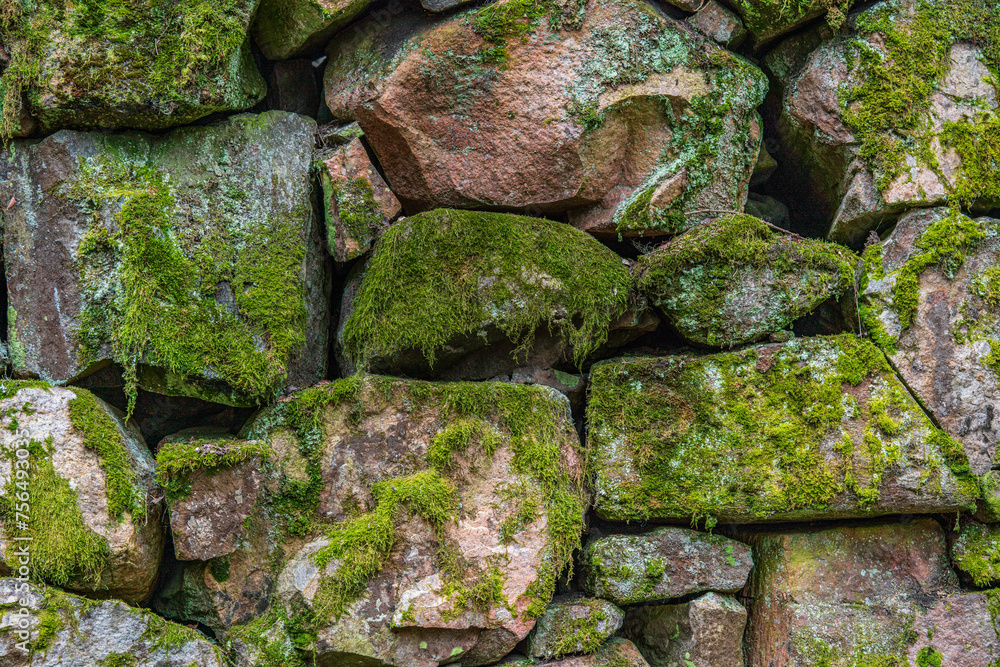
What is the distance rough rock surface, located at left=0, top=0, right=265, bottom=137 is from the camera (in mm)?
2545

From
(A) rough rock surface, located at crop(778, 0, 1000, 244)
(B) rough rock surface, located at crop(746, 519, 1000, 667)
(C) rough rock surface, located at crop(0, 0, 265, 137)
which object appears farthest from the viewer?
(A) rough rock surface, located at crop(778, 0, 1000, 244)

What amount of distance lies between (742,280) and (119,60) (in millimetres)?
2617

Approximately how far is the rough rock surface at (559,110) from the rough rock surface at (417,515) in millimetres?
906

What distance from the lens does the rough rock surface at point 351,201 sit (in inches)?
111

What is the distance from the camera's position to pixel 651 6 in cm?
303

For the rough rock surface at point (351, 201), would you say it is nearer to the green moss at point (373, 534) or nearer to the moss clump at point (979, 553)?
the green moss at point (373, 534)

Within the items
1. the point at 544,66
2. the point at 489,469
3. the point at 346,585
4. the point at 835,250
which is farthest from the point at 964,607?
the point at 544,66

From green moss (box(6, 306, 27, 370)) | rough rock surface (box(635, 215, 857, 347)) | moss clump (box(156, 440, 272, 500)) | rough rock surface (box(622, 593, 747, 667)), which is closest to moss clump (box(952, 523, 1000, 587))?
rough rock surface (box(622, 593, 747, 667))

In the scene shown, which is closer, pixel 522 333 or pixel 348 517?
pixel 348 517

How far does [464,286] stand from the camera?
2.72 m

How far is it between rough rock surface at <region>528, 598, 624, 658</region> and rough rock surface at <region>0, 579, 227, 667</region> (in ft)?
3.91

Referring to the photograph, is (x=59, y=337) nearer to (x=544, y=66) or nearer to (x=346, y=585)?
(x=346, y=585)

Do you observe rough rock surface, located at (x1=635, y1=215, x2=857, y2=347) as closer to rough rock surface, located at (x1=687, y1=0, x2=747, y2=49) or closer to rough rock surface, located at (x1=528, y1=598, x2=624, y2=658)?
rough rock surface, located at (x1=687, y1=0, x2=747, y2=49)

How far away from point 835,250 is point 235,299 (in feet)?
8.31
